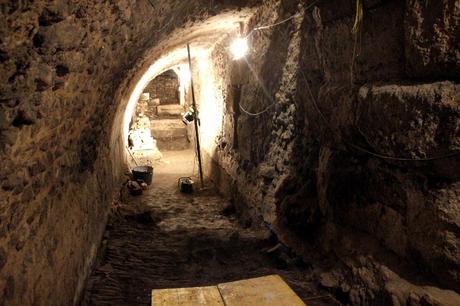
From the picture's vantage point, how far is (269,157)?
18.2 ft

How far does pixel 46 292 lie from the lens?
2.54 metres

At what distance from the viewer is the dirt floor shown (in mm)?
A: 4005

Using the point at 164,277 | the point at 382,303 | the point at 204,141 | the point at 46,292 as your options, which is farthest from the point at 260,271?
the point at 204,141

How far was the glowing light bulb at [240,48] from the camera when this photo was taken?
631cm

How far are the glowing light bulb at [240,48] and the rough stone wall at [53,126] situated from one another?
2258 mm

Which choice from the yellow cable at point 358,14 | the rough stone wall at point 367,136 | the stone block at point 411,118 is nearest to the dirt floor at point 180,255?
the rough stone wall at point 367,136

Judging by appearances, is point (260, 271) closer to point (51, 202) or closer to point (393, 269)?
point (393, 269)

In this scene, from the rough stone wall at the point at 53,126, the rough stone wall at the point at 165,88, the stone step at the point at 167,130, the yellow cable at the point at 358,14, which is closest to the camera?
the rough stone wall at the point at 53,126

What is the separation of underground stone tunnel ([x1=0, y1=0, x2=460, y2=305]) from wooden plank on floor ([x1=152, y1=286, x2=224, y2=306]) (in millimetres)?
807

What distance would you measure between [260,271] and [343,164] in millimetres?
1691

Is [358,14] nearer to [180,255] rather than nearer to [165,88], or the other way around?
[180,255]

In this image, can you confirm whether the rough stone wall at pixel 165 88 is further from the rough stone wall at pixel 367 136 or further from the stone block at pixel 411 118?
the stone block at pixel 411 118

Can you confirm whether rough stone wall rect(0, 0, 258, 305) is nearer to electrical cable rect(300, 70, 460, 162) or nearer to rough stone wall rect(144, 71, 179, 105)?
electrical cable rect(300, 70, 460, 162)

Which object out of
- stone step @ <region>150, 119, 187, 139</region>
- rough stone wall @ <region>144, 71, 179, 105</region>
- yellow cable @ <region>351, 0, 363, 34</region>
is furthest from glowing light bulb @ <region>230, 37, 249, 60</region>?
rough stone wall @ <region>144, 71, 179, 105</region>
